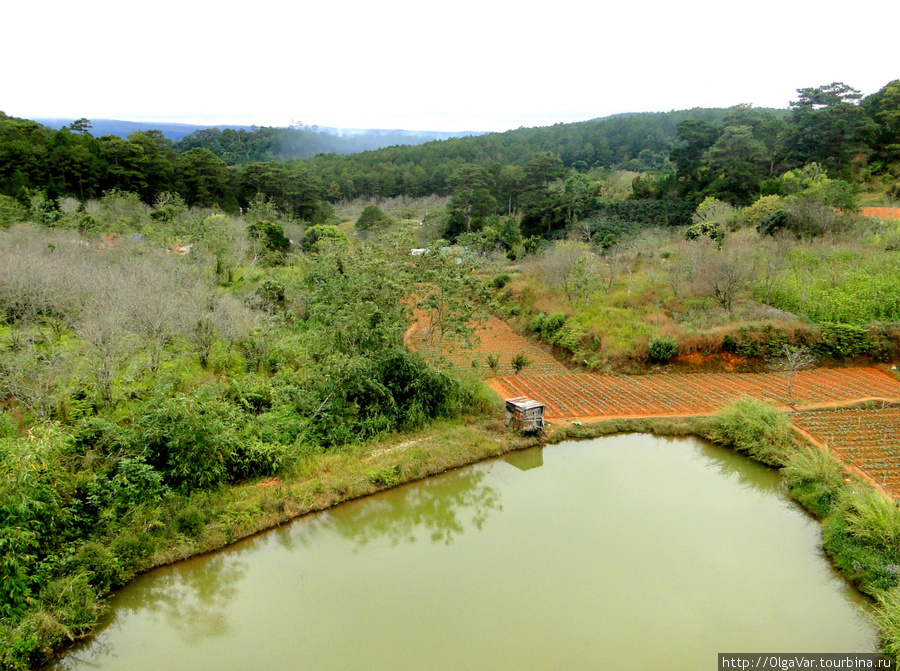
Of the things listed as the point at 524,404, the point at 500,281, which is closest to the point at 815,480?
the point at 524,404

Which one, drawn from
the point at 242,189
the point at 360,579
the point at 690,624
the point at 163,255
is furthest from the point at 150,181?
the point at 690,624

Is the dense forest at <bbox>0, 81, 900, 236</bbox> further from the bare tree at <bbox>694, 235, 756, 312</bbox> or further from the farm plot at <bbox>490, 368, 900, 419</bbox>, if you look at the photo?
the farm plot at <bbox>490, 368, 900, 419</bbox>

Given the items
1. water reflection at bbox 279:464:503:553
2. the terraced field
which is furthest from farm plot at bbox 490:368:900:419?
water reflection at bbox 279:464:503:553

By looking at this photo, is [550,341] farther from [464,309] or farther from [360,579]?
[360,579]

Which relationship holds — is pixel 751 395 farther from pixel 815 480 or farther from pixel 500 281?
pixel 500 281

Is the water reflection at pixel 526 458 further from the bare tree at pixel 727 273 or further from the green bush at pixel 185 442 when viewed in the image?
the bare tree at pixel 727 273

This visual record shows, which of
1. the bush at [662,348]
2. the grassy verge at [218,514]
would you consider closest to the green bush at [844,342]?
the bush at [662,348]
